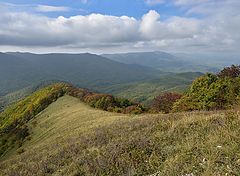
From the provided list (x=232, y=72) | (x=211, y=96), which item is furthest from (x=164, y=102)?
(x=232, y=72)

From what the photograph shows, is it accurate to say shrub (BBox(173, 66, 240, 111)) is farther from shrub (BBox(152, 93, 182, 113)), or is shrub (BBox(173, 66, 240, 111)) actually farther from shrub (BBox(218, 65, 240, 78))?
shrub (BBox(218, 65, 240, 78))

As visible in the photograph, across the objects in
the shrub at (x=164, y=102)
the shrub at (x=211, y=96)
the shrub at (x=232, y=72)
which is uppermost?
→ the shrub at (x=232, y=72)

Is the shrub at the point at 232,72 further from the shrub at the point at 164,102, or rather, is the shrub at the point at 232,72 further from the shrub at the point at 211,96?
the shrub at the point at 164,102

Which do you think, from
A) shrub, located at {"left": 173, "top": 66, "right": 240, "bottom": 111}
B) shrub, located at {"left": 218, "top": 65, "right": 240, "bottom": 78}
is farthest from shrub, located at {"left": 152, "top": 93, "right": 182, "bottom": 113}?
shrub, located at {"left": 218, "top": 65, "right": 240, "bottom": 78}

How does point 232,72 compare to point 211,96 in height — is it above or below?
above

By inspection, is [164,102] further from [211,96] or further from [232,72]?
[232,72]

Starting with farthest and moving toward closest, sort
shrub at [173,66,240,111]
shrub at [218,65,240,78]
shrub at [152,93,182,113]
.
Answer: shrub at [218,65,240,78] < shrub at [152,93,182,113] < shrub at [173,66,240,111]

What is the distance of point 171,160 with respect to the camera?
8242 mm

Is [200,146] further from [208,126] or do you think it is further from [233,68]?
[233,68]

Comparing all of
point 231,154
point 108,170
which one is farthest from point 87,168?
point 231,154

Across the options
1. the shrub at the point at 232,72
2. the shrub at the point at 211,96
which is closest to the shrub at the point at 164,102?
the shrub at the point at 211,96

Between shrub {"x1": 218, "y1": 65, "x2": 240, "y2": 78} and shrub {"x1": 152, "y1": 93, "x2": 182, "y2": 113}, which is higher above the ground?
shrub {"x1": 218, "y1": 65, "x2": 240, "y2": 78}

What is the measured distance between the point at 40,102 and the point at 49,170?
79207 millimetres

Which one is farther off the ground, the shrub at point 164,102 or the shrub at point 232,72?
the shrub at point 232,72
